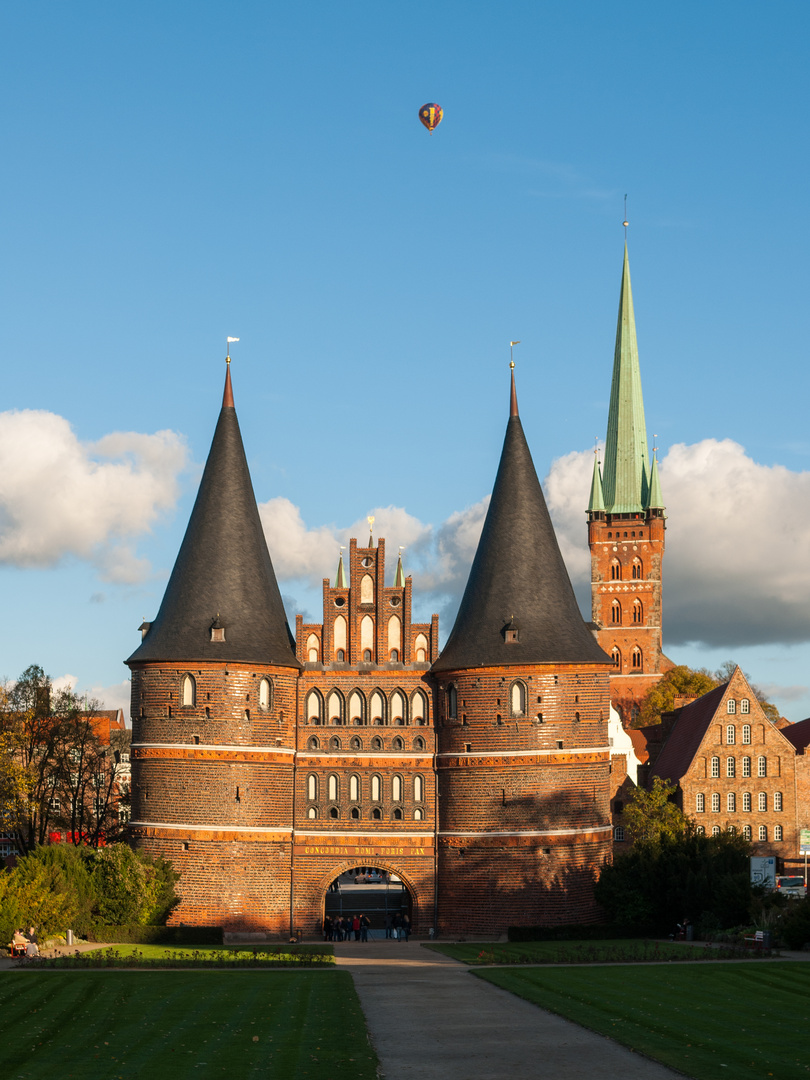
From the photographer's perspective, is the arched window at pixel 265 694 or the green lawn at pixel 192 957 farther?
the arched window at pixel 265 694

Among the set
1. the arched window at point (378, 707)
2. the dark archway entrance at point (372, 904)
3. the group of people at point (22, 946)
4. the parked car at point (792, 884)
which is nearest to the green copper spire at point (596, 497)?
the dark archway entrance at point (372, 904)

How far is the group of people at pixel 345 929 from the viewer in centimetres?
4997

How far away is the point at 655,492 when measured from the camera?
127m

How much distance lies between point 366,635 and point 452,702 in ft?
14.5

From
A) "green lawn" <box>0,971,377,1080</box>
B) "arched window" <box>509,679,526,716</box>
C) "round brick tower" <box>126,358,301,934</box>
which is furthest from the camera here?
"arched window" <box>509,679,526,716</box>

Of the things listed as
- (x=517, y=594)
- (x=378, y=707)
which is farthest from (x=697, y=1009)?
(x=378, y=707)

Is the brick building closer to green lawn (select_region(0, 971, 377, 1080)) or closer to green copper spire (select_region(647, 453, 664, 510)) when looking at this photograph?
green lawn (select_region(0, 971, 377, 1080))

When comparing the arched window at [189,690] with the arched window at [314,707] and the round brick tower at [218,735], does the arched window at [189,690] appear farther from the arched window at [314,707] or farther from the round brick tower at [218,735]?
the arched window at [314,707]

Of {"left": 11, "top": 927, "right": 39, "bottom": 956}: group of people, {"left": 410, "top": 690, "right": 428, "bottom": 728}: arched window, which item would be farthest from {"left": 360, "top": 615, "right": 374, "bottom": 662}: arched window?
{"left": 11, "top": 927, "right": 39, "bottom": 956}: group of people

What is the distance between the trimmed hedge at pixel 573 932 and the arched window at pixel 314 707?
11.3 meters

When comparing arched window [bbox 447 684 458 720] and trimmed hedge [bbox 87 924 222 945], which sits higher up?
arched window [bbox 447 684 458 720]

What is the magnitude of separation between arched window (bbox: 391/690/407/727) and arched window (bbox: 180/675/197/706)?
7.97 meters

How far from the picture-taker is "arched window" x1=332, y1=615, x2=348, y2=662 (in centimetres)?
5247

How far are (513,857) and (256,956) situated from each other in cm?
1324
